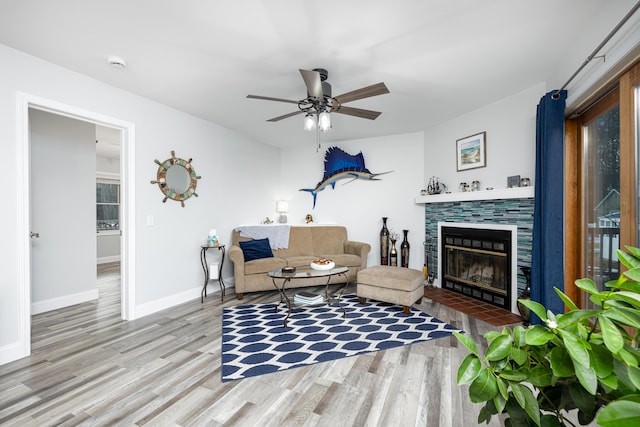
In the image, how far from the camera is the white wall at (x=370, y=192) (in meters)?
5.04

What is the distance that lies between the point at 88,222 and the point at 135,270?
1.39 metres

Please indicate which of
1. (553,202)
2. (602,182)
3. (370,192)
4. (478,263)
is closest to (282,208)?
(370,192)

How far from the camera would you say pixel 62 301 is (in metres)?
3.79

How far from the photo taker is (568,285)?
2.77m

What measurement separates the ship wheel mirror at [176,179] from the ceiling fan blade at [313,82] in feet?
7.35

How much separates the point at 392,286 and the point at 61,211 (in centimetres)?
422

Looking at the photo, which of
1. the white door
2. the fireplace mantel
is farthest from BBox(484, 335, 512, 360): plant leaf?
the white door

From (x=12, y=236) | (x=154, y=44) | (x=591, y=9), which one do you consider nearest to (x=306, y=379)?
(x=12, y=236)

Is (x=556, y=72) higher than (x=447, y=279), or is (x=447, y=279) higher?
(x=556, y=72)

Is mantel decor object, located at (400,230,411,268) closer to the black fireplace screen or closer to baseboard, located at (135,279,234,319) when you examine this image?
the black fireplace screen

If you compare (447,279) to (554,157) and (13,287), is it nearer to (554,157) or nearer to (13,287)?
(554,157)

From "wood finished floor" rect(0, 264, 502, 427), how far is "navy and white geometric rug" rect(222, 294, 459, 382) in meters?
0.12

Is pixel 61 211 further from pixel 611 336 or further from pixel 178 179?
pixel 611 336

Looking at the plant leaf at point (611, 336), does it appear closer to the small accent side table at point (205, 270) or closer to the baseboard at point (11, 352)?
the baseboard at point (11, 352)
